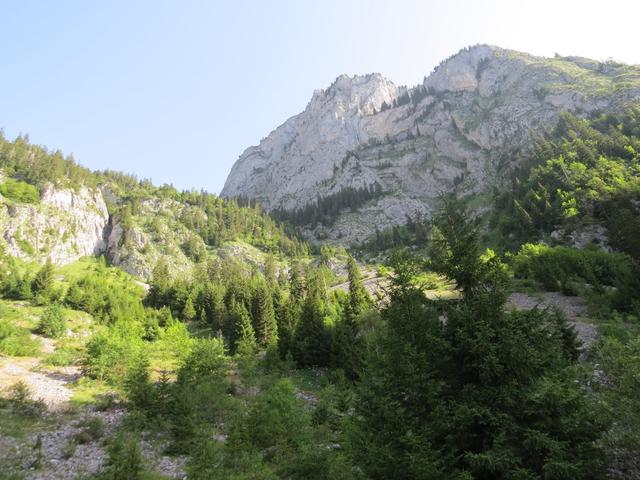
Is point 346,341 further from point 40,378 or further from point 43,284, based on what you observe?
point 43,284

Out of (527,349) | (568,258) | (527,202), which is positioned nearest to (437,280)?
(527,349)

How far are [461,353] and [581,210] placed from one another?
83.1 m

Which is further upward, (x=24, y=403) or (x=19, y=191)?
(x=19, y=191)

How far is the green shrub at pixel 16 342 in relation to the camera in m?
40.2

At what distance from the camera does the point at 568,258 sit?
57.6m

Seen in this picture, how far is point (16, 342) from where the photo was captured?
41750 mm

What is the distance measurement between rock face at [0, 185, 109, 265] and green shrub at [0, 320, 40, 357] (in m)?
62.0

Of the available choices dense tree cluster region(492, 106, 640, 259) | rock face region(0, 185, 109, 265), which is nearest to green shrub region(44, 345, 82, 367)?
rock face region(0, 185, 109, 265)

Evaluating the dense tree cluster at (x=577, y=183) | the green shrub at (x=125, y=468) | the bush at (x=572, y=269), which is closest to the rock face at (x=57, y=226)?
the green shrub at (x=125, y=468)

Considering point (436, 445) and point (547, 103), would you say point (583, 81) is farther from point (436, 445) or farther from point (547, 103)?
point (436, 445)

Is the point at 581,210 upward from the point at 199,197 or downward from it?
downward

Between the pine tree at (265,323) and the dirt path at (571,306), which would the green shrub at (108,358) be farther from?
the dirt path at (571,306)

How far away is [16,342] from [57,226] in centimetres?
8197

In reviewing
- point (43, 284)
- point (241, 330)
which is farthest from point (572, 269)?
point (43, 284)
